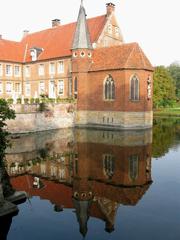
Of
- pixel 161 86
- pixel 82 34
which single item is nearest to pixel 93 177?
pixel 82 34

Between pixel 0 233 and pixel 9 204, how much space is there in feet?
4.97

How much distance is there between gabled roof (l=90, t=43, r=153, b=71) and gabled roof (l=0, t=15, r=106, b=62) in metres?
4.31

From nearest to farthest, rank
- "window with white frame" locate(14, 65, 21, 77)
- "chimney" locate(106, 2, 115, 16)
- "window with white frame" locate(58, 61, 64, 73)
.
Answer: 1. "chimney" locate(106, 2, 115, 16)
2. "window with white frame" locate(58, 61, 64, 73)
3. "window with white frame" locate(14, 65, 21, 77)

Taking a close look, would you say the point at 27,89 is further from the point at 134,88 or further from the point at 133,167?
the point at 133,167

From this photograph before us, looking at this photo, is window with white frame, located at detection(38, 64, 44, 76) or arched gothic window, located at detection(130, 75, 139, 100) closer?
arched gothic window, located at detection(130, 75, 139, 100)

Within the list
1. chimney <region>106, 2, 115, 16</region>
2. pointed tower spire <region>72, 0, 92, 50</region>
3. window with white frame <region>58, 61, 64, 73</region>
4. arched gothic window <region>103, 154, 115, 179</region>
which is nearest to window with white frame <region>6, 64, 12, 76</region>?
window with white frame <region>58, 61, 64, 73</region>

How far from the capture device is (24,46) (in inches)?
1804

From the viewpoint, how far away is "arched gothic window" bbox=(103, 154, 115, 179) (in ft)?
46.7

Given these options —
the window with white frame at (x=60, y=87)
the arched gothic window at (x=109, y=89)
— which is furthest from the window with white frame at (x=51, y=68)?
the arched gothic window at (x=109, y=89)

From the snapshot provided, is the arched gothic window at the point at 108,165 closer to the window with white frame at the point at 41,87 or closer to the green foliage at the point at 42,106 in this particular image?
the green foliage at the point at 42,106

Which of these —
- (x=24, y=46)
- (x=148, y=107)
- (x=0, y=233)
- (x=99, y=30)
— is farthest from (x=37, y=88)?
(x=0, y=233)

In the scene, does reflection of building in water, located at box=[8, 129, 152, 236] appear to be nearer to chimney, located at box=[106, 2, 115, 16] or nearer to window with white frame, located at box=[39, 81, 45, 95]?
window with white frame, located at box=[39, 81, 45, 95]

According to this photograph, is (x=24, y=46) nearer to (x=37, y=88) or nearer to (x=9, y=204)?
(x=37, y=88)

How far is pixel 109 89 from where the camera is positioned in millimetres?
32188
